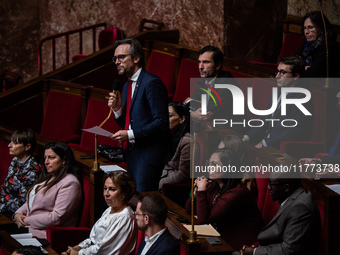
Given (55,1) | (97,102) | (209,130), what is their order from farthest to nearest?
(55,1), (97,102), (209,130)

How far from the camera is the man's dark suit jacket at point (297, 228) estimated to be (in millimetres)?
1510

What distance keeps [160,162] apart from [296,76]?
0.54 metres

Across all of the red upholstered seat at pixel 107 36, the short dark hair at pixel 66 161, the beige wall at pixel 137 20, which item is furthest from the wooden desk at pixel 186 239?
the red upholstered seat at pixel 107 36

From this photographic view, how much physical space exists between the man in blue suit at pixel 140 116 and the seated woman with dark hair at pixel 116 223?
0.09 m

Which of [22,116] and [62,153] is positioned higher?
[62,153]

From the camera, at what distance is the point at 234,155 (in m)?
1.82

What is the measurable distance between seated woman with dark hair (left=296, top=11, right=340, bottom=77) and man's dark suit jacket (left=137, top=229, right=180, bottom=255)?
1081mm

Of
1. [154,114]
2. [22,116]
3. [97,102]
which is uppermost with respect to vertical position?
[154,114]

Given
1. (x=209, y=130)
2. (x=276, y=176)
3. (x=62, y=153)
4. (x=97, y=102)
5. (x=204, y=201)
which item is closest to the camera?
(x=276, y=176)

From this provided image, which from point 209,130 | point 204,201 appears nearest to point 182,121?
point 209,130

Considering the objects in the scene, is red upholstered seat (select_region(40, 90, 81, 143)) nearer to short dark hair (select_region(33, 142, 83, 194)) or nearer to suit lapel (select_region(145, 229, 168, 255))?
short dark hair (select_region(33, 142, 83, 194))

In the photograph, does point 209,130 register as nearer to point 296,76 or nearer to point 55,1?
point 296,76

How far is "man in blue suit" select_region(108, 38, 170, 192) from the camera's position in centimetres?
182

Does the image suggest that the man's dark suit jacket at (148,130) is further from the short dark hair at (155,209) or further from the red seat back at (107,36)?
the red seat back at (107,36)
